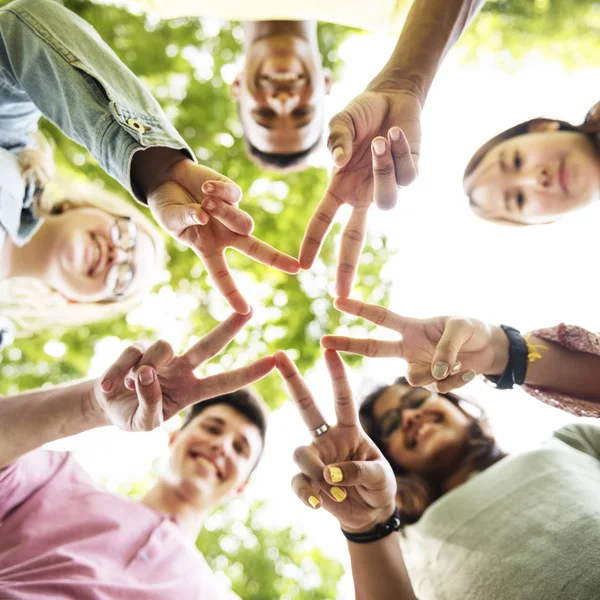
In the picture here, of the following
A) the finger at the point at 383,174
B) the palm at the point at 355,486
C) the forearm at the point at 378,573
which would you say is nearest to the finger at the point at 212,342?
the palm at the point at 355,486

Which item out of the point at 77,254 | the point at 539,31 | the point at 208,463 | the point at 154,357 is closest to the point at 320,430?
the point at 154,357

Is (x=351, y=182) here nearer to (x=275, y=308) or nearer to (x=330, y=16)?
(x=330, y=16)

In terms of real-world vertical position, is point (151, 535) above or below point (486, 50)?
below

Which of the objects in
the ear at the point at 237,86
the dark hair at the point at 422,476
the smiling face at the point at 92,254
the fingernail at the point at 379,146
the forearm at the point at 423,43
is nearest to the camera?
the fingernail at the point at 379,146

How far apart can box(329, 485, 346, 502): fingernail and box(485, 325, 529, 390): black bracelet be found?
480 millimetres

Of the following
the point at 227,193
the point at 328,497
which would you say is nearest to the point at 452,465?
the point at 328,497

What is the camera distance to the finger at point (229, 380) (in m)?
1.24

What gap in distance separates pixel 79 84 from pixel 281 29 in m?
1.17

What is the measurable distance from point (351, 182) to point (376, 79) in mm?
263

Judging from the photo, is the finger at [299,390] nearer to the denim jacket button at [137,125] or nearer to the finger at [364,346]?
the finger at [364,346]

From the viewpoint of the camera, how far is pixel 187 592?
4.68 ft

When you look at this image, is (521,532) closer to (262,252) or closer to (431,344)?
(431,344)

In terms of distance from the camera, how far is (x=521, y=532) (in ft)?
4.00

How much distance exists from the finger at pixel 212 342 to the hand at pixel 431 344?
0.76 feet
